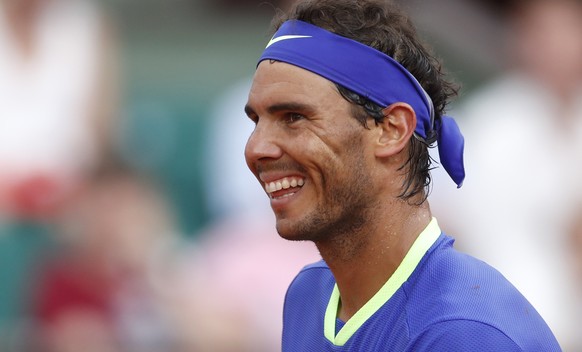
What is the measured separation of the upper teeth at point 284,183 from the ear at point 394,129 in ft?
0.85

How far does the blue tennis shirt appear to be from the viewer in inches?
103

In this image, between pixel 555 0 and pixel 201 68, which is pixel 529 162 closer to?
pixel 555 0

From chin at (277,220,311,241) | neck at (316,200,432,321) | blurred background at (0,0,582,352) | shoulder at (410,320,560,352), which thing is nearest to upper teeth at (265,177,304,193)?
chin at (277,220,311,241)

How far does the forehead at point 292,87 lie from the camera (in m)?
2.99

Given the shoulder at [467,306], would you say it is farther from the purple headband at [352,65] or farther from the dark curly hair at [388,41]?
the purple headband at [352,65]

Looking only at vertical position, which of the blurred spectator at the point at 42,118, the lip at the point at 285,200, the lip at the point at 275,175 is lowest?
the lip at the point at 285,200

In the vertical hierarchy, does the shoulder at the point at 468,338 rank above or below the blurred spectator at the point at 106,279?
below

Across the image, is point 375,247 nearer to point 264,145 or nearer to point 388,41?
point 264,145

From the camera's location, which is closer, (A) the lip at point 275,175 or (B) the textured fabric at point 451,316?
(B) the textured fabric at point 451,316

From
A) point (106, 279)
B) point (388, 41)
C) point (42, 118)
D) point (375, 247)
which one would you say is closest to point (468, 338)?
point (375, 247)

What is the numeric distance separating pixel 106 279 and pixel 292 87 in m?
2.98

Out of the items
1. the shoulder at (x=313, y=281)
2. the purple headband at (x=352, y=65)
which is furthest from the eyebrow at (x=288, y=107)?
the shoulder at (x=313, y=281)

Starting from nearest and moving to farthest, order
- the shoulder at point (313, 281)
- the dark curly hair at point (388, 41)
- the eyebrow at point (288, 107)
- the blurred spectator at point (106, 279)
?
the eyebrow at point (288, 107), the dark curly hair at point (388, 41), the shoulder at point (313, 281), the blurred spectator at point (106, 279)

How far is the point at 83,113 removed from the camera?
6484mm
